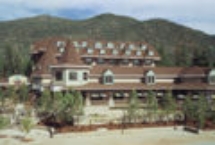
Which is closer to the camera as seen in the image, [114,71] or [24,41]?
[114,71]

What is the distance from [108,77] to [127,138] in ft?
56.0

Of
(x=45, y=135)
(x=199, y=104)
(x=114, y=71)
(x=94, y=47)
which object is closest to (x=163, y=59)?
(x=94, y=47)

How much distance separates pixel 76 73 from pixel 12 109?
10.7 meters

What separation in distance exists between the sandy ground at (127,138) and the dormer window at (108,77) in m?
13.5

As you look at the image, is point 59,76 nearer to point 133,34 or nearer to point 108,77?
point 108,77

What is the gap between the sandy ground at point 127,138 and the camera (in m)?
37.6

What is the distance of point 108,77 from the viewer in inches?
2205

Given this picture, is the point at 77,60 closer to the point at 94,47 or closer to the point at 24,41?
the point at 94,47

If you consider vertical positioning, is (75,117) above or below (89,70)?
below

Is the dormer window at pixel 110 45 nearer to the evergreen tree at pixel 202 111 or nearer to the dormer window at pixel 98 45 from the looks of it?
the dormer window at pixel 98 45

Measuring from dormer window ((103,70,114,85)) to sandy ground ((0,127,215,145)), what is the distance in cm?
1355

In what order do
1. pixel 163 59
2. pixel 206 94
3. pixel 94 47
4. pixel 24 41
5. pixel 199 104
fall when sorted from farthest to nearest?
1. pixel 24 41
2. pixel 163 59
3. pixel 94 47
4. pixel 206 94
5. pixel 199 104

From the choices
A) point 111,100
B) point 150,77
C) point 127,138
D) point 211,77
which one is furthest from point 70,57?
point 211,77

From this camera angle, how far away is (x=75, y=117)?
44.9 metres
